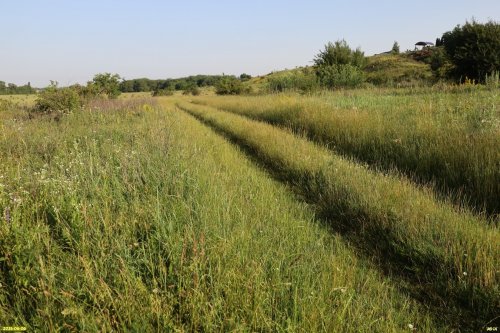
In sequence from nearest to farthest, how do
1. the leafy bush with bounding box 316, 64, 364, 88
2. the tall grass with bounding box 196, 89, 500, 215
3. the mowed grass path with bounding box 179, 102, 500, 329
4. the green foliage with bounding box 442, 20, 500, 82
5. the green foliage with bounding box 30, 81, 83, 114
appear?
the mowed grass path with bounding box 179, 102, 500, 329, the tall grass with bounding box 196, 89, 500, 215, the green foliage with bounding box 30, 81, 83, 114, the green foliage with bounding box 442, 20, 500, 82, the leafy bush with bounding box 316, 64, 364, 88

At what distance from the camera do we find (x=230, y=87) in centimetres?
3894

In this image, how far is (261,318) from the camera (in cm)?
194

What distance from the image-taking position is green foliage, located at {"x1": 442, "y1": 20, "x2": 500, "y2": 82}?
1828 centimetres

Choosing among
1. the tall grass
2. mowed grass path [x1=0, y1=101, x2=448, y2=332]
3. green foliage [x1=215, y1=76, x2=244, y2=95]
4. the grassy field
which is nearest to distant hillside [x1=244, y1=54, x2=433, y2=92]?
green foliage [x1=215, y1=76, x2=244, y2=95]

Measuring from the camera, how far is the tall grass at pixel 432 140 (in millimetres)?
4398

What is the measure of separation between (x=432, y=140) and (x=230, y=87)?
34.8 metres

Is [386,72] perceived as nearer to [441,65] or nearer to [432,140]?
[441,65]

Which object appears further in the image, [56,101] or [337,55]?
[337,55]

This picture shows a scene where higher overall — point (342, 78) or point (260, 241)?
point (342, 78)

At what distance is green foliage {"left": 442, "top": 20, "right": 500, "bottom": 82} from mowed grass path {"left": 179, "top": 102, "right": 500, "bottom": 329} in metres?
17.5

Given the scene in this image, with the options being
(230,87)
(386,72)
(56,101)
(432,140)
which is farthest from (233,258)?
(230,87)

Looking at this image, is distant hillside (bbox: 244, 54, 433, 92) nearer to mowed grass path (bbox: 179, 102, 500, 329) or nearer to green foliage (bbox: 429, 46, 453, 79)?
green foliage (bbox: 429, 46, 453, 79)

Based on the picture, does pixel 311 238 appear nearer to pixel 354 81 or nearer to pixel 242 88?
pixel 354 81

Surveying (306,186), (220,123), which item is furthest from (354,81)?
(306,186)
